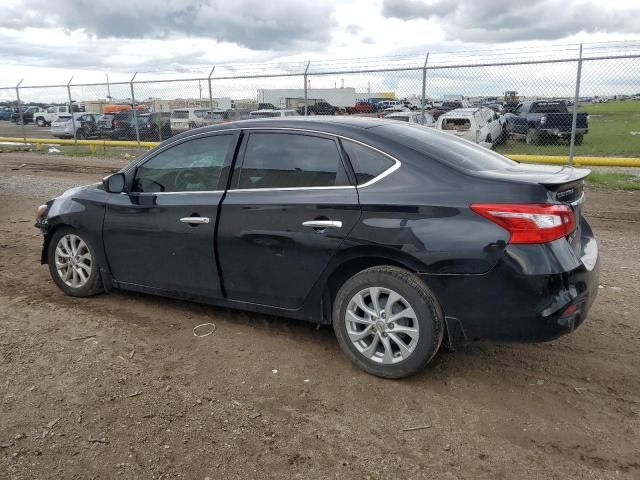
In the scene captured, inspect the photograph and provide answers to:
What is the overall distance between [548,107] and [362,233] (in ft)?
49.1

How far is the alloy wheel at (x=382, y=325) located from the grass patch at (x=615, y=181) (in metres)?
8.44

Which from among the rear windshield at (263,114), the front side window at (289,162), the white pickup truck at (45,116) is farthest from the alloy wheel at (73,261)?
the white pickup truck at (45,116)

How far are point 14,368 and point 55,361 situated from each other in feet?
0.81

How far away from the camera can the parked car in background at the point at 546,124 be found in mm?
15047

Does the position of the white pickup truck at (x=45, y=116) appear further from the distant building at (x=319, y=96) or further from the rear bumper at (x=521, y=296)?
the rear bumper at (x=521, y=296)

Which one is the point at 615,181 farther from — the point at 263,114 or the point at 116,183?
the point at 263,114

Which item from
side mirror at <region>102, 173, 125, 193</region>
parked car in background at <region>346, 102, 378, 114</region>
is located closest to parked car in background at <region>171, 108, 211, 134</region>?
parked car in background at <region>346, 102, 378, 114</region>

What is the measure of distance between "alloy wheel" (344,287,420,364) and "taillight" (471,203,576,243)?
72 centimetres

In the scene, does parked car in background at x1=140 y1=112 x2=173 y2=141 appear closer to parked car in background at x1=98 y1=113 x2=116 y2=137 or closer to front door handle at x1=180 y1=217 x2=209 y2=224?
Result: parked car in background at x1=98 y1=113 x2=116 y2=137

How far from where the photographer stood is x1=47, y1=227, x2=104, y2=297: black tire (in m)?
4.95

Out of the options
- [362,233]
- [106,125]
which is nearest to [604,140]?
[106,125]

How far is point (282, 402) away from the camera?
11.1ft

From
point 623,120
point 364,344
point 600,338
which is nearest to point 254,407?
point 364,344

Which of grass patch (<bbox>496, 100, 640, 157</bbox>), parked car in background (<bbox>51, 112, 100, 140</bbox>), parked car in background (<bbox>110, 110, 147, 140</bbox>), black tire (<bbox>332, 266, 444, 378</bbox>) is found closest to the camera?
black tire (<bbox>332, 266, 444, 378</bbox>)
